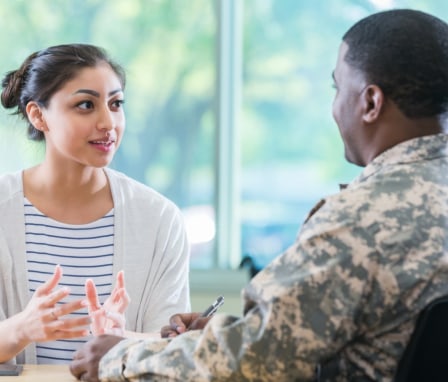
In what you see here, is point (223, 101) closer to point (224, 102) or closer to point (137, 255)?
point (224, 102)

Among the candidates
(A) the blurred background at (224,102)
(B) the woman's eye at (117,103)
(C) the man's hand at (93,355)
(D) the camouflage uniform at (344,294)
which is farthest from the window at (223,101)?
(D) the camouflage uniform at (344,294)

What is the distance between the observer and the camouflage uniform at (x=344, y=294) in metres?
1.56

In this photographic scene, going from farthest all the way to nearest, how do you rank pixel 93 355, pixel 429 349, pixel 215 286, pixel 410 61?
pixel 215 286, pixel 93 355, pixel 410 61, pixel 429 349

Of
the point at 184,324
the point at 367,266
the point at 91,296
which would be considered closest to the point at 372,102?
the point at 367,266

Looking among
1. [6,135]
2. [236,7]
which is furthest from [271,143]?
[6,135]

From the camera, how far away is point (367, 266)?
1565 mm

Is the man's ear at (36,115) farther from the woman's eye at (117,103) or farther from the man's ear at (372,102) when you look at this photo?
the man's ear at (372,102)

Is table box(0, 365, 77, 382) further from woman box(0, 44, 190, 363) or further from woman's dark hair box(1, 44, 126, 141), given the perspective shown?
woman's dark hair box(1, 44, 126, 141)

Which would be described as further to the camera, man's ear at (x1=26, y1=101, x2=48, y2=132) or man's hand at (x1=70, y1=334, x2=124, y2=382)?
man's ear at (x1=26, y1=101, x2=48, y2=132)

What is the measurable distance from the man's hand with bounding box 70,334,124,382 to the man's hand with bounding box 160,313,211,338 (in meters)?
0.27

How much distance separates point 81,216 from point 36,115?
0.33 m

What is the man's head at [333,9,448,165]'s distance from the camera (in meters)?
1.72

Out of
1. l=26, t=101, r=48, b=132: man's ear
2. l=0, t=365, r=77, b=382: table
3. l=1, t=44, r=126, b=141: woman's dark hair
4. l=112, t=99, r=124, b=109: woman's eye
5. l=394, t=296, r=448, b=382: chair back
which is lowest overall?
l=0, t=365, r=77, b=382: table

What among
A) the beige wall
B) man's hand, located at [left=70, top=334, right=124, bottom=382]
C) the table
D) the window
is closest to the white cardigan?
the table
